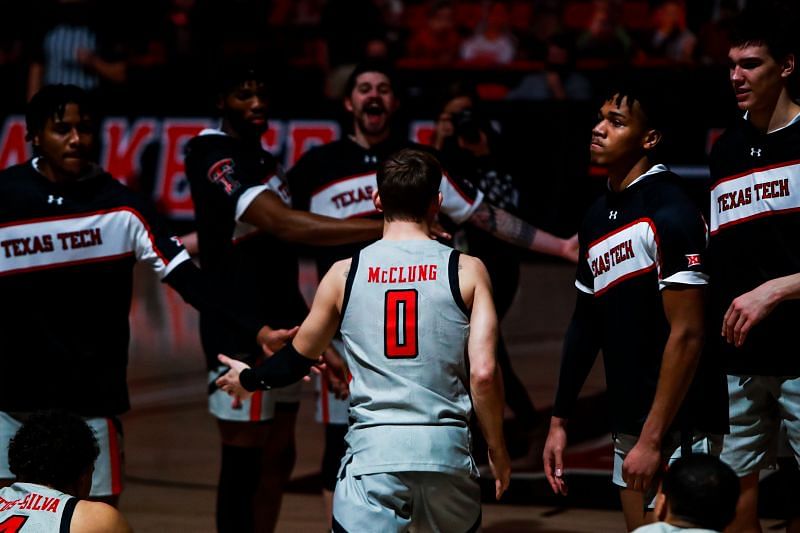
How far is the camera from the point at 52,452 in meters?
4.27

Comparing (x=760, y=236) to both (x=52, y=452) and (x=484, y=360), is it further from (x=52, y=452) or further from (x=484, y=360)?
(x=52, y=452)

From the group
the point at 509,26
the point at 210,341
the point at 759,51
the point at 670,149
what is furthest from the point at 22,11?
the point at 759,51

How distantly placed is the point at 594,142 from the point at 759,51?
0.83 meters

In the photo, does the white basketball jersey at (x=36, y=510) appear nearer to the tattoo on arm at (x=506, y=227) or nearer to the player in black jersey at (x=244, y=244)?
the player in black jersey at (x=244, y=244)

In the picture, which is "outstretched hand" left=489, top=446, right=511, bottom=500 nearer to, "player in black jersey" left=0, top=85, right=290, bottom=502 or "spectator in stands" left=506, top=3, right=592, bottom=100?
"player in black jersey" left=0, top=85, right=290, bottom=502

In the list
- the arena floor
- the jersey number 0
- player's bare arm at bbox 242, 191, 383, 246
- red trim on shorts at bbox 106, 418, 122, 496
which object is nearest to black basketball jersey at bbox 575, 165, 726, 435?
the jersey number 0

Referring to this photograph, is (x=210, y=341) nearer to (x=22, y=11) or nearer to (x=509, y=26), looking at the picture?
(x=509, y=26)

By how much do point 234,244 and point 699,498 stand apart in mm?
3240

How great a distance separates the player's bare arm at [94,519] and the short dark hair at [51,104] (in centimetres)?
187

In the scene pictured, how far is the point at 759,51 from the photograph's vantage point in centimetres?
520

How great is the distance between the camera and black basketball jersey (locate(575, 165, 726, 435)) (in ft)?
15.1

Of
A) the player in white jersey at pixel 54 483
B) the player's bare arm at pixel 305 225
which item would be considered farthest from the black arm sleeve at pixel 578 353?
the player in white jersey at pixel 54 483

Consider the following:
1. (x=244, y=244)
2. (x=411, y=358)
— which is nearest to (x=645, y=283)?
(x=411, y=358)

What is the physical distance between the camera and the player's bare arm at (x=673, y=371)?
4.52m
